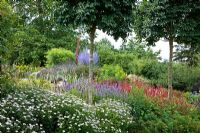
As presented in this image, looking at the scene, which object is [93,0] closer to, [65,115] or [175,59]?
[65,115]

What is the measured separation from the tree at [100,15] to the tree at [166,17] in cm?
159

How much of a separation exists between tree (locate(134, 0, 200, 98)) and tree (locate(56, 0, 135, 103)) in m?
1.59

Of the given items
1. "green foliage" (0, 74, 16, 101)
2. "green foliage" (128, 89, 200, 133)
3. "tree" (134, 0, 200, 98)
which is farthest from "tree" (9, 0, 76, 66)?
"green foliage" (0, 74, 16, 101)

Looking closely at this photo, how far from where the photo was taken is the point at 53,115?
8703 mm

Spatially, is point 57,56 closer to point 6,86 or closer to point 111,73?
point 111,73

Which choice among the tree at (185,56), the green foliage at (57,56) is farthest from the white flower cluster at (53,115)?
the tree at (185,56)

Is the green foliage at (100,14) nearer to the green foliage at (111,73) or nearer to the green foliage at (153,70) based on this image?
the green foliage at (111,73)

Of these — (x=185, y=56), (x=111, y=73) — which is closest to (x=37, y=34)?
(x=185, y=56)

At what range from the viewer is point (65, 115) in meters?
8.88

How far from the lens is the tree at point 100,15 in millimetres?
10586

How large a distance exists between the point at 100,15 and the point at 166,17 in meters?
2.45

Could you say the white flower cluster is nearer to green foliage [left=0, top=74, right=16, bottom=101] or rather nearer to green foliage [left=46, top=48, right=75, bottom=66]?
green foliage [left=0, top=74, right=16, bottom=101]

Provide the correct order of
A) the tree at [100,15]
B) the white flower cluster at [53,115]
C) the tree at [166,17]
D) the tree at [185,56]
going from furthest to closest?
the tree at [185,56]
the tree at [166,17]
the tree at [100,15]
the white flower cluster at [53,115]

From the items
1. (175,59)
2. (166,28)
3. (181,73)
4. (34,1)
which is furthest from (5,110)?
(34,1)
